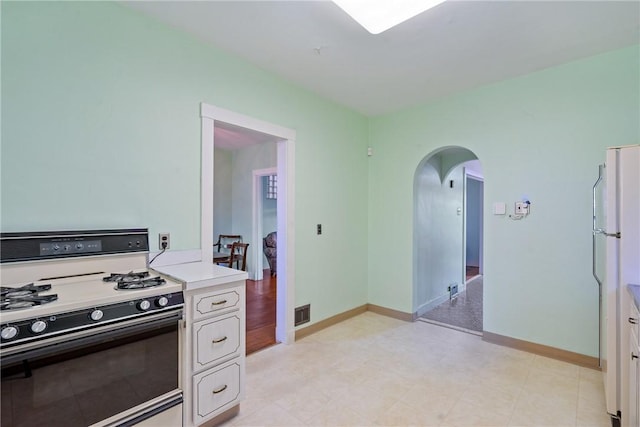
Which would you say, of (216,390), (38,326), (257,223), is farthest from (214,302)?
(257,223)

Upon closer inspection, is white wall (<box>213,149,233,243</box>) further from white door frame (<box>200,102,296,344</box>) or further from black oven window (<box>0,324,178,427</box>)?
black oven window (<box>0,324,178,427</box>)

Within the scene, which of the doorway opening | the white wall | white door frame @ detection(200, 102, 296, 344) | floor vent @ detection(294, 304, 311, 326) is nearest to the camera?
white door frame @ detection(200, 102, 296, 344)

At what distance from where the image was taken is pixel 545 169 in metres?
2.73

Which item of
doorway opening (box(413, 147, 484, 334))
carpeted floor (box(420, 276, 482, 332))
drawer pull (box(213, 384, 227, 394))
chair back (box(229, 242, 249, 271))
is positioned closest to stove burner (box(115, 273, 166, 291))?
drawer pull (box(213, 384, 227, 394))

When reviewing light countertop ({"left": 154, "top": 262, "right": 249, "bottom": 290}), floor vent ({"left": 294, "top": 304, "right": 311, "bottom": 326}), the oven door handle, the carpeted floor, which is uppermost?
light countertop ({"left": 154, "top": 262, "right": 249, "bottom": 290})

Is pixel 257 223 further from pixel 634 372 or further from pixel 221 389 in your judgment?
pixel 634 372

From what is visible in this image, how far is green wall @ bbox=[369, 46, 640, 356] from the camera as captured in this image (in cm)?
249

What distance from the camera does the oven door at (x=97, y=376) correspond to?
3.86 ft

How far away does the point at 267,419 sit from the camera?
189 cm

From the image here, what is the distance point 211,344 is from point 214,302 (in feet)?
0.78

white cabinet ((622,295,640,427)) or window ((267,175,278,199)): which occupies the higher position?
window ((267,175,278,199))

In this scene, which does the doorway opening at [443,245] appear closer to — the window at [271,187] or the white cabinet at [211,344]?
the white cabinet at [211,344]

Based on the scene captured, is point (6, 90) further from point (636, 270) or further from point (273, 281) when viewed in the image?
point (273, 281)

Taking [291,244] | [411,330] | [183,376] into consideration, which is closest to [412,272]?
[411,330]
